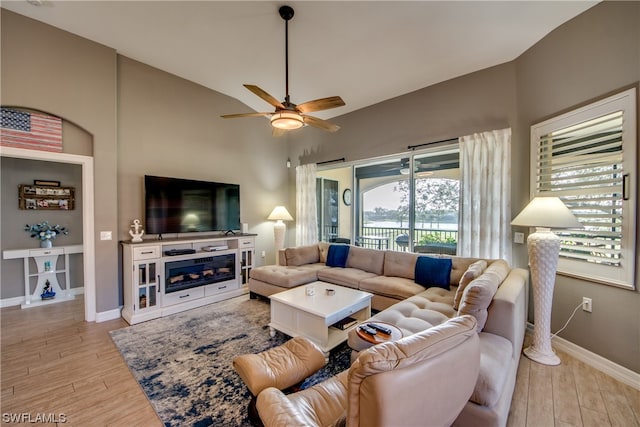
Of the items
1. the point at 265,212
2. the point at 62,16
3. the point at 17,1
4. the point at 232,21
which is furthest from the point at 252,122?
the point at 17,1

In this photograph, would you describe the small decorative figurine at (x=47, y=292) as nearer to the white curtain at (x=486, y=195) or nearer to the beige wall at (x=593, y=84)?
the white curtain at (x=486, y=195)

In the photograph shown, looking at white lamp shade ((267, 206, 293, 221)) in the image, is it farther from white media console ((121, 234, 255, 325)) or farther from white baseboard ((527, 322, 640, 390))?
white baseboard ((527, 322, 640, 390))

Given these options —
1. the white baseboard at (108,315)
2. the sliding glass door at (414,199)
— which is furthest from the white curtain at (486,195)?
the white baseboard at (108,315)

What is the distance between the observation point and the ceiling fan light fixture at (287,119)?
2576mm

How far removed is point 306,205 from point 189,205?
2269mm

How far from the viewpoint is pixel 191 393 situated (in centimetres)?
201

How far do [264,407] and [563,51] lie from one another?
3.91 m

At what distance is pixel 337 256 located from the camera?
4.30 metres

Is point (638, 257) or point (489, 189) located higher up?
point (489, 189)

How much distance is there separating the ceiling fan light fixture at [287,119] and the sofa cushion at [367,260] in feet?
7.50

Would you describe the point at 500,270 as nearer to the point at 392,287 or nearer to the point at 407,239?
the point at 392,287

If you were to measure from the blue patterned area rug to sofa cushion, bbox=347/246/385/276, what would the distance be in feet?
4.87

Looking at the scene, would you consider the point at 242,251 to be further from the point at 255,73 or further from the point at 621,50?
the point at 621,50

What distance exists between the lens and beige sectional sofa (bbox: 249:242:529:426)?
1454 mm
